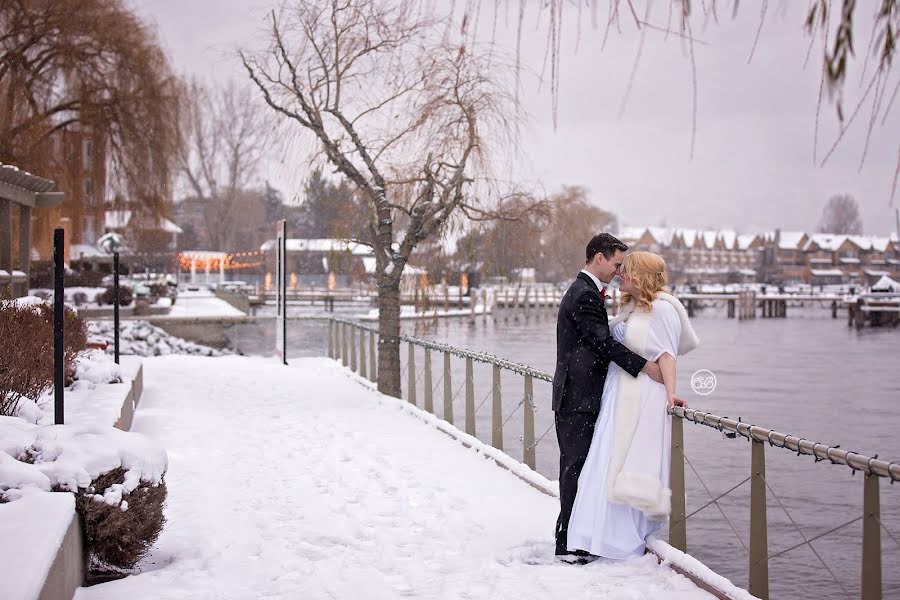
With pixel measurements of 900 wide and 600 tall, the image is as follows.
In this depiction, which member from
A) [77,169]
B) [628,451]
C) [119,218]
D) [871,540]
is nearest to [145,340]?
[77,169]

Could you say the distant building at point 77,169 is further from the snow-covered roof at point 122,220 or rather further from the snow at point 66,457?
the snow at point 66,457

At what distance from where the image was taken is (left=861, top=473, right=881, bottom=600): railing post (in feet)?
12.9

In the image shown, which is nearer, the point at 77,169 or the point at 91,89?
the point at 91,89

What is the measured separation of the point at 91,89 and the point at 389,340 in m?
13.6

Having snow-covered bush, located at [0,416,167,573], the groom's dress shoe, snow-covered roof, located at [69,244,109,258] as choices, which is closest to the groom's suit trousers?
the groom's dress shoe

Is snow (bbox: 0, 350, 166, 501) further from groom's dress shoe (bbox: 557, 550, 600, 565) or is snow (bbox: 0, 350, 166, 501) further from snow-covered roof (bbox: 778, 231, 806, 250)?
snow-covered roof (bbox: 778, 231, 806, 250)

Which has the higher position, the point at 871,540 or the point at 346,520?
the point at 871,540

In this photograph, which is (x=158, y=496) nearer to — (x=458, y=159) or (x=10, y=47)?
(x=458, y=159)

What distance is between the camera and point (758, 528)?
4863mm

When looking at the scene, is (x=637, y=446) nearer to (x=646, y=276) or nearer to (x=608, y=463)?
(x=608, y=463)

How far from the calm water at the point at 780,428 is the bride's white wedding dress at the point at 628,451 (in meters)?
1.54

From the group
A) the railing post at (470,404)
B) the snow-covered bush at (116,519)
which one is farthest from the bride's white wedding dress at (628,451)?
the railing post at (470,404)

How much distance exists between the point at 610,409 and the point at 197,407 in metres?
8.00

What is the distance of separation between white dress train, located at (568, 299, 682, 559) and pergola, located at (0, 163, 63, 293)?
34.3 feet
